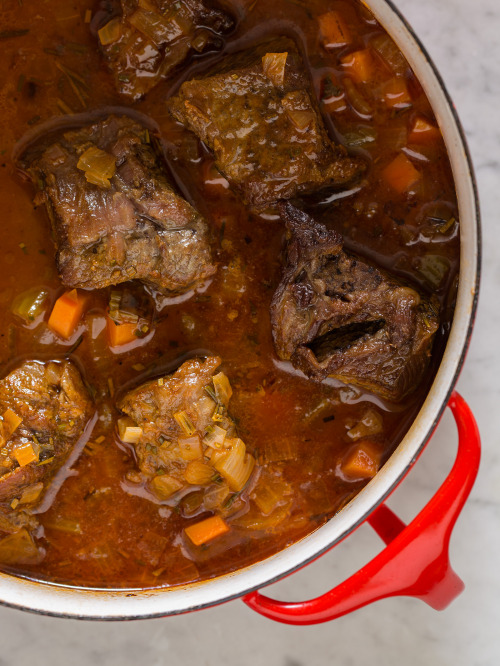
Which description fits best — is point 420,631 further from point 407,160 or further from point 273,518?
point 407,160

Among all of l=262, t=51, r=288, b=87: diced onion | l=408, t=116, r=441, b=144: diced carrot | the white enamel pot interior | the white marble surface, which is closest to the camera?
the white enamel pot interior

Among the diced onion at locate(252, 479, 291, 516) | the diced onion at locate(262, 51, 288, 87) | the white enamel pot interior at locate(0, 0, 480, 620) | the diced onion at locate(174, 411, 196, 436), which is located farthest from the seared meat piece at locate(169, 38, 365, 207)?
the diced onion at locate(252, 479, 291, 516)

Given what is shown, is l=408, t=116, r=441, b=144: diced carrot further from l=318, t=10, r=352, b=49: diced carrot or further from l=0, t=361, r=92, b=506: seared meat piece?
l=0, t=361, r=92, b=506: seared meat piece

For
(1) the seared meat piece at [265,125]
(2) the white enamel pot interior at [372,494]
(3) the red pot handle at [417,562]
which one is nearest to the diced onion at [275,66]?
(1) the seared meat piece at [265,125]

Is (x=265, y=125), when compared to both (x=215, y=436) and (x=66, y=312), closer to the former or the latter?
(x=66, y=312)

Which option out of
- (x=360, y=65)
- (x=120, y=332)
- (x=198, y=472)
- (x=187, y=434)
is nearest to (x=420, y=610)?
(x=198, y=472)

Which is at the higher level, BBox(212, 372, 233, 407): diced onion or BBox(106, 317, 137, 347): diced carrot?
BBox(106, 317, 137, 347): diced carrot

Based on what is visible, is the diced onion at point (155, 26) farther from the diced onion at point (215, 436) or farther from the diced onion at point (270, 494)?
the diced onion at point (270, 494)
